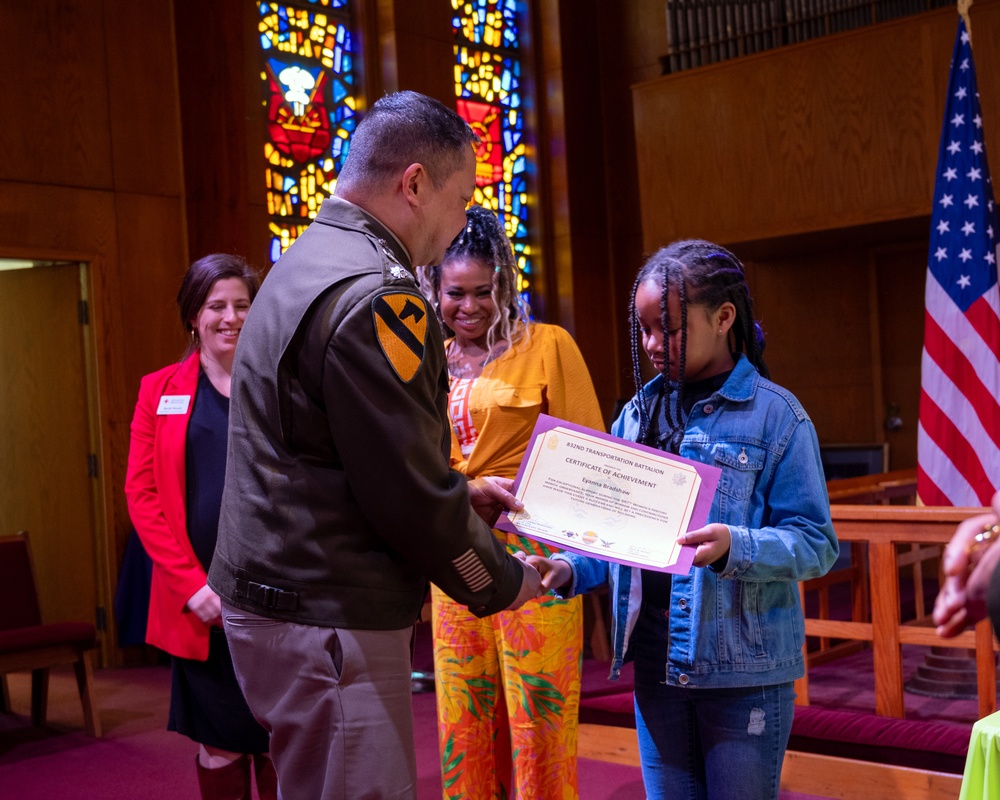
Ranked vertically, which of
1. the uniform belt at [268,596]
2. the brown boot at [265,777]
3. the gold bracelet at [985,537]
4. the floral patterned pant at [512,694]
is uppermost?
the gold bracelet at [985,537]

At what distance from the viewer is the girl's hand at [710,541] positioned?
1755mm

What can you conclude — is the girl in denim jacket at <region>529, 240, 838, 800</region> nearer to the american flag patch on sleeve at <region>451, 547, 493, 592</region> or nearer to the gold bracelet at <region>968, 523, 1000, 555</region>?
the american flag patch on sleeve at <region>451, 547, 493, 592</region>

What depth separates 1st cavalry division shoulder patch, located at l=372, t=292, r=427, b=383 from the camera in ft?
4.99

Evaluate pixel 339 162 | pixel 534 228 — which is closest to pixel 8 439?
pixel 339 162

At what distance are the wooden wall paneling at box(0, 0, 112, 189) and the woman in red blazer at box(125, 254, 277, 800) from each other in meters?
3.49

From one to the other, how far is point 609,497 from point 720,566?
22 cm

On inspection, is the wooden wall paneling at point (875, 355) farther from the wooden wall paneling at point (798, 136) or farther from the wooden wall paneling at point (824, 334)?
the wooden wall paneling at point (798, 136)

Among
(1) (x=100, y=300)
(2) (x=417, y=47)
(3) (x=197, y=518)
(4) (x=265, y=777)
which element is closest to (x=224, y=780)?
(4) (x=265, y=777)

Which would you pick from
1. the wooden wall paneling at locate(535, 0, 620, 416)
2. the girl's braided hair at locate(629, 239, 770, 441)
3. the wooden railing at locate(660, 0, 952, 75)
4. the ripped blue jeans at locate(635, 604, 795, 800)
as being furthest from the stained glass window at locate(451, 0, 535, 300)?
the ripped blue jeans at locate(635, 604, 795, 800)

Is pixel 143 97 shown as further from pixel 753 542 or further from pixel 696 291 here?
pixel 753 542

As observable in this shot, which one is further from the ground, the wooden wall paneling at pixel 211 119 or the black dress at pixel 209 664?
the wooden wall paneling at pixel 211 119

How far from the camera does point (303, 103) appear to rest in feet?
24.2

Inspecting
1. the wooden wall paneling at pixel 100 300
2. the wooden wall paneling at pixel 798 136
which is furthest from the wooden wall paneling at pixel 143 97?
the wooden wall paneling at pixel 798 136

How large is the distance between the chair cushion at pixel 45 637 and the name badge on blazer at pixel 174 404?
2.29m
